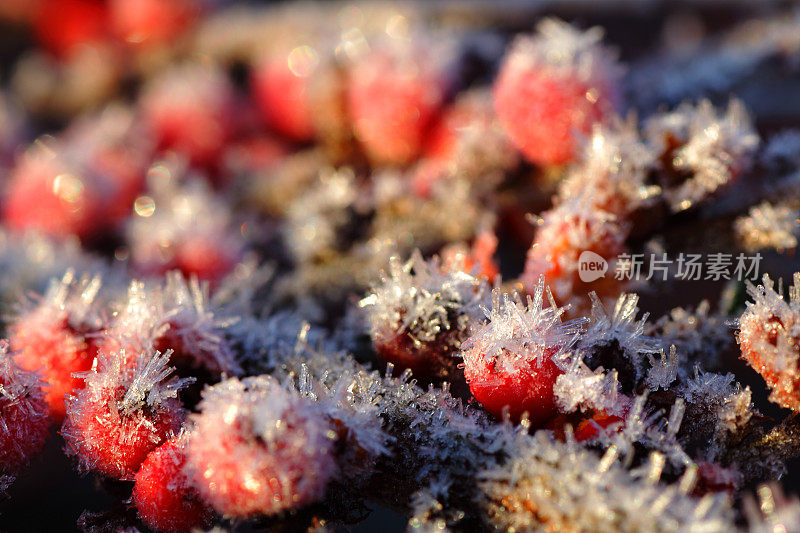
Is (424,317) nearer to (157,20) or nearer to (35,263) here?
(35,263)

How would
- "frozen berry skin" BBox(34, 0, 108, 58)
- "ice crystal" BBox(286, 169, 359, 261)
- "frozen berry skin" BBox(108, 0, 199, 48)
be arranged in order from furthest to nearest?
"frozen berry skin" BBox(34, 0, 108, 58) < "frozen berry skin" BBox(108, 0, 199, 48) < "ice crystal" BBox(286, 169, 359, 261)

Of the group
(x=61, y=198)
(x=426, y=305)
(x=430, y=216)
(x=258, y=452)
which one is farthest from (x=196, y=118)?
(x=258, y=452)

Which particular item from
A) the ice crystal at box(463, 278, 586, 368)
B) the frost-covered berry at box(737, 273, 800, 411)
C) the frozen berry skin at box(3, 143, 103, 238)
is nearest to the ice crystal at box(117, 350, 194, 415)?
the ice crystal at box(463, 278, 586, 368)

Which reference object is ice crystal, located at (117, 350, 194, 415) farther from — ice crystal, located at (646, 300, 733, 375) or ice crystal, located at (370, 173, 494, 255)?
ice crystal, located at (646, 300, 733, 375)

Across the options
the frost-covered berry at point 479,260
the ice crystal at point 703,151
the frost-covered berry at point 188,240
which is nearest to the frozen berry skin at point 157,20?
the frost-covered berry at point 188,240

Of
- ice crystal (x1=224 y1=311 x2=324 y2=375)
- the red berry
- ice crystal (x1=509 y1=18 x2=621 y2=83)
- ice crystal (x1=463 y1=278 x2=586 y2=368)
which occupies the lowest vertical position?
ice crystal (x1=224 y1=311 x2=324 y2=375)

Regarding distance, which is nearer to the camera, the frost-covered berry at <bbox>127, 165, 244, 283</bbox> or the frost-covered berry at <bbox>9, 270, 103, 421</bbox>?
the frost-covered berry at <bbox>9, 270, 103, 421</bbox>
